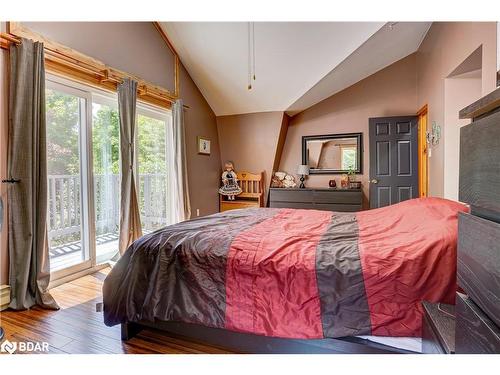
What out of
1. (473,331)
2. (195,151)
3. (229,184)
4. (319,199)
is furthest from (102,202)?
(473,331)

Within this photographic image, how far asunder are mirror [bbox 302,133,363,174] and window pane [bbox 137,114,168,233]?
2.49 metres

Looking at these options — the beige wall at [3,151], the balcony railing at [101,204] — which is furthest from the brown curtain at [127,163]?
the beige wall at [3,151]

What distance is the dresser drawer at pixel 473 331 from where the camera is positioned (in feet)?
2.12

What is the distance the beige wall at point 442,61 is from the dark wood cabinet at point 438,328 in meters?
1.68

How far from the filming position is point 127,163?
128 inches

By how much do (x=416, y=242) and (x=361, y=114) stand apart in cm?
383

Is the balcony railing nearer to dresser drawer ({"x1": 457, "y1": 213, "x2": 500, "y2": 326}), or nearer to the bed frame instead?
the bed frame

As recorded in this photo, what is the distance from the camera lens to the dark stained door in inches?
168

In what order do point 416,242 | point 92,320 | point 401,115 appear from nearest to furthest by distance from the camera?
point 416,242 → point 92,320 → point 401,115

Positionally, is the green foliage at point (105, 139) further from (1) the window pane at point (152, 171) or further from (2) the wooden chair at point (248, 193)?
(2) the wooden chair at point (248, 193)

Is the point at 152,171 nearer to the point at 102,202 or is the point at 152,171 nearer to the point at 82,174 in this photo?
the point at 102,202
